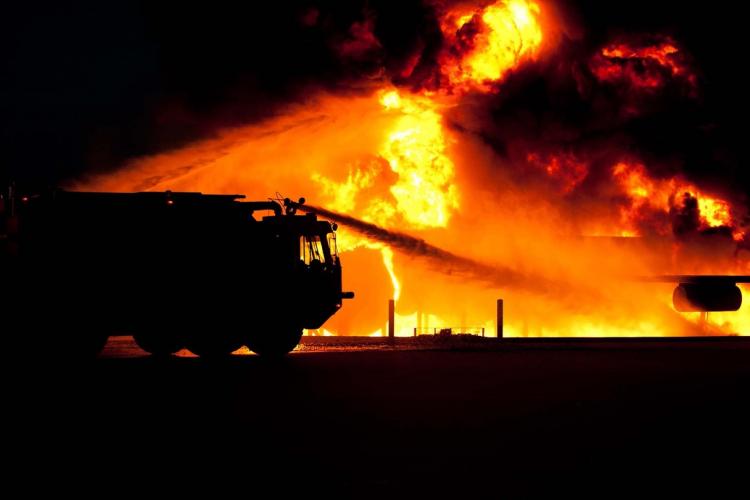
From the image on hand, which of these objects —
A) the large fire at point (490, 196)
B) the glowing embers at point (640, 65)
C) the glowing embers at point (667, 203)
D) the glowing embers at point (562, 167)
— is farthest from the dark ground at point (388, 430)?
the glowing embers at point (640, 65)

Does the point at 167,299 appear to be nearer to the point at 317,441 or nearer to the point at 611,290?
the point at 317,441

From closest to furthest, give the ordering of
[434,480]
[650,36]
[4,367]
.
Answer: [434,480], [4,367], [650,36]

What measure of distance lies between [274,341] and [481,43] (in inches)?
657

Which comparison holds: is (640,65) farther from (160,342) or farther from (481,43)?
(160,342)

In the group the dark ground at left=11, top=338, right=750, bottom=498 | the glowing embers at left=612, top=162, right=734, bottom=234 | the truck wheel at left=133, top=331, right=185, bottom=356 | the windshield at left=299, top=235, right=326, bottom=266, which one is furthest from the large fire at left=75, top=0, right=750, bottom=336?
the dark ground at left=11, top=338, right=750, bottom=498

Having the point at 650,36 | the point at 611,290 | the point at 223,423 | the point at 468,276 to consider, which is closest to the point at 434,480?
the point at 223,423

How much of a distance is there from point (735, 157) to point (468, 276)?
1188 centimetres

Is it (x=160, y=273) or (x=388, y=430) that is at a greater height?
(x=160, y=273)

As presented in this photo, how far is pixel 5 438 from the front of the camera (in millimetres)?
10242

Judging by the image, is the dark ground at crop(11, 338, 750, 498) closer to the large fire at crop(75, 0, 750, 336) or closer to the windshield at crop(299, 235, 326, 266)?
the windshield at crop(299, 235, 326, 266)

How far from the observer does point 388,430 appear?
34.8 ft

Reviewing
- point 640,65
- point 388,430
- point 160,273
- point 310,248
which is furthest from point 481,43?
point 388,430

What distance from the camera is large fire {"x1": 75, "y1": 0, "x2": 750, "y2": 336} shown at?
33781 mm

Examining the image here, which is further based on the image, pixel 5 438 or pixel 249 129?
pixel 249 129
